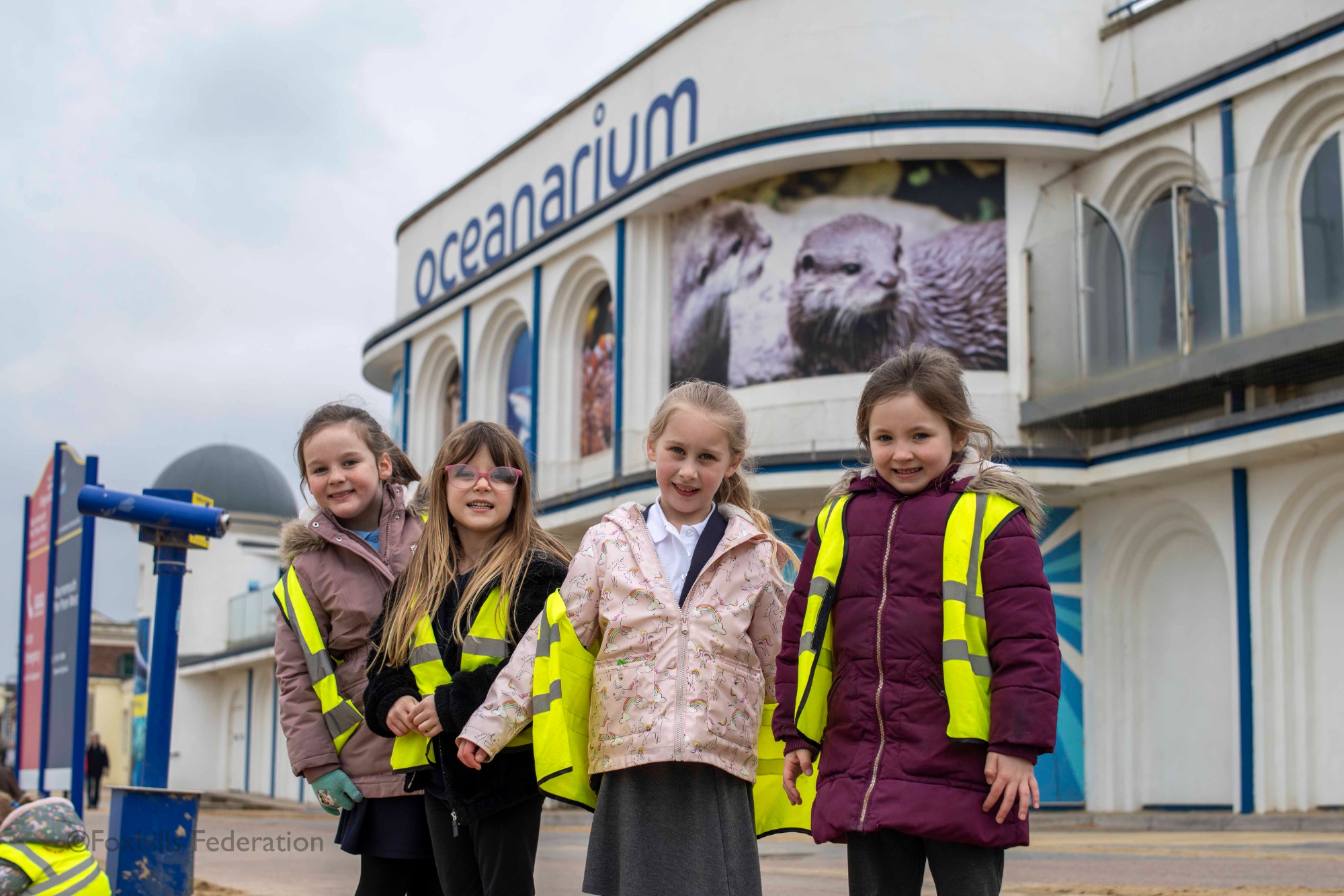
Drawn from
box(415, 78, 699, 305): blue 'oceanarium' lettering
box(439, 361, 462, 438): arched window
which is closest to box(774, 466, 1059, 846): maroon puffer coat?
box(415, 78, 699, 305): blue 'oceanarium' lettering

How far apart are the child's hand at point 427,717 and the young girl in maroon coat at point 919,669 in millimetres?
1022

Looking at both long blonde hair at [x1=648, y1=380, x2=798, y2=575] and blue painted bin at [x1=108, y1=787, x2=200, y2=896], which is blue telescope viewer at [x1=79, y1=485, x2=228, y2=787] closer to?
blue painted bin at [x1=108, y1=787, x2=200, y2=896]

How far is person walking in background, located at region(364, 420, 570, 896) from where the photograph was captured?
421 cm

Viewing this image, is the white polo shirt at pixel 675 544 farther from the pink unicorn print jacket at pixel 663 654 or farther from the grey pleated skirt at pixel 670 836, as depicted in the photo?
the grey pleated skirt at pixel 670 836

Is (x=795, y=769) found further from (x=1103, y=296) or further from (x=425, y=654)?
(x=1103, y=296)

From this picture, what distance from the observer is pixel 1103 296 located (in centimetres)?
1784

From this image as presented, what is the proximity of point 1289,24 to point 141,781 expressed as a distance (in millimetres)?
15291

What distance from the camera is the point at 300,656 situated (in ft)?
15.2

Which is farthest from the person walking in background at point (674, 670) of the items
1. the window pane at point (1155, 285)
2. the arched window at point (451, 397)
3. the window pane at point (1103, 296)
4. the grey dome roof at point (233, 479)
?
the grey dome roof at point (233, 479)

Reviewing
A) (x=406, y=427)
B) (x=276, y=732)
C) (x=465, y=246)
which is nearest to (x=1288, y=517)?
(x=465, y=246)

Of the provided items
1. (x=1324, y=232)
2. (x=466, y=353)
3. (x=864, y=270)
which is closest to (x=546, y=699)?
(x=1324, y=232)

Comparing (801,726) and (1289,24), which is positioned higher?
(1289,24)

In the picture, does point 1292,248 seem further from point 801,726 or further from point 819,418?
point 801,726

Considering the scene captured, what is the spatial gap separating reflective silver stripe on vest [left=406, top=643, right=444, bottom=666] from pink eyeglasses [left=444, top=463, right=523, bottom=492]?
1.67 feet
